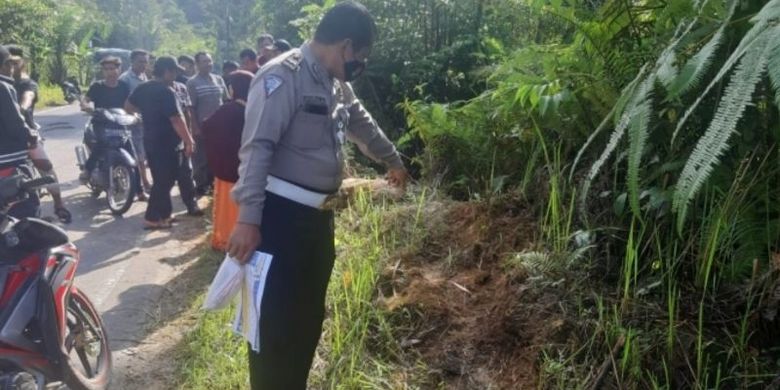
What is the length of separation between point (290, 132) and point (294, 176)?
17cm

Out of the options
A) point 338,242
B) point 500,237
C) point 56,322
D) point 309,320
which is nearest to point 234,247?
point 309,320

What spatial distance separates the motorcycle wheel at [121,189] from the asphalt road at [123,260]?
122mm

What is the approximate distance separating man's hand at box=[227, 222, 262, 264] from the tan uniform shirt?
3 centimetres

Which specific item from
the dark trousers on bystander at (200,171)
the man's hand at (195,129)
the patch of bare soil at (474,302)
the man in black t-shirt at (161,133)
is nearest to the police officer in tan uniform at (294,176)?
the patch of bare soil at (474,302)

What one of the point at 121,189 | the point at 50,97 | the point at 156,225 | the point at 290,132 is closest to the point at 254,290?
the point at 290,132

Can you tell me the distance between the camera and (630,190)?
6.59 ft

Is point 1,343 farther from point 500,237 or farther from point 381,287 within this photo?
point 500,237

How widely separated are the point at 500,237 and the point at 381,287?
69 centimetres

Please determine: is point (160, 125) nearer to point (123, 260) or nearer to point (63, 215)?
point (63, 215)

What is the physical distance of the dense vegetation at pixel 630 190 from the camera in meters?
2.06

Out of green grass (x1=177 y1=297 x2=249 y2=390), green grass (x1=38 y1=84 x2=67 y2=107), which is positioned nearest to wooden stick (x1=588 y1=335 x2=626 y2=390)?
green grass (x1=177 y1=297 x2=249 y2=390)

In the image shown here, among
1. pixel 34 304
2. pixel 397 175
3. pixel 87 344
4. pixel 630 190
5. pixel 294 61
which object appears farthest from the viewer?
pixel 87 344

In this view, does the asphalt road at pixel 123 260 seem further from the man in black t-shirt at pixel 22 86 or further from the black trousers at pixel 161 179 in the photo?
the man in black t-shirt at pixel 22 86

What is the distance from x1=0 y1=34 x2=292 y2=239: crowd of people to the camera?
15.6ft
